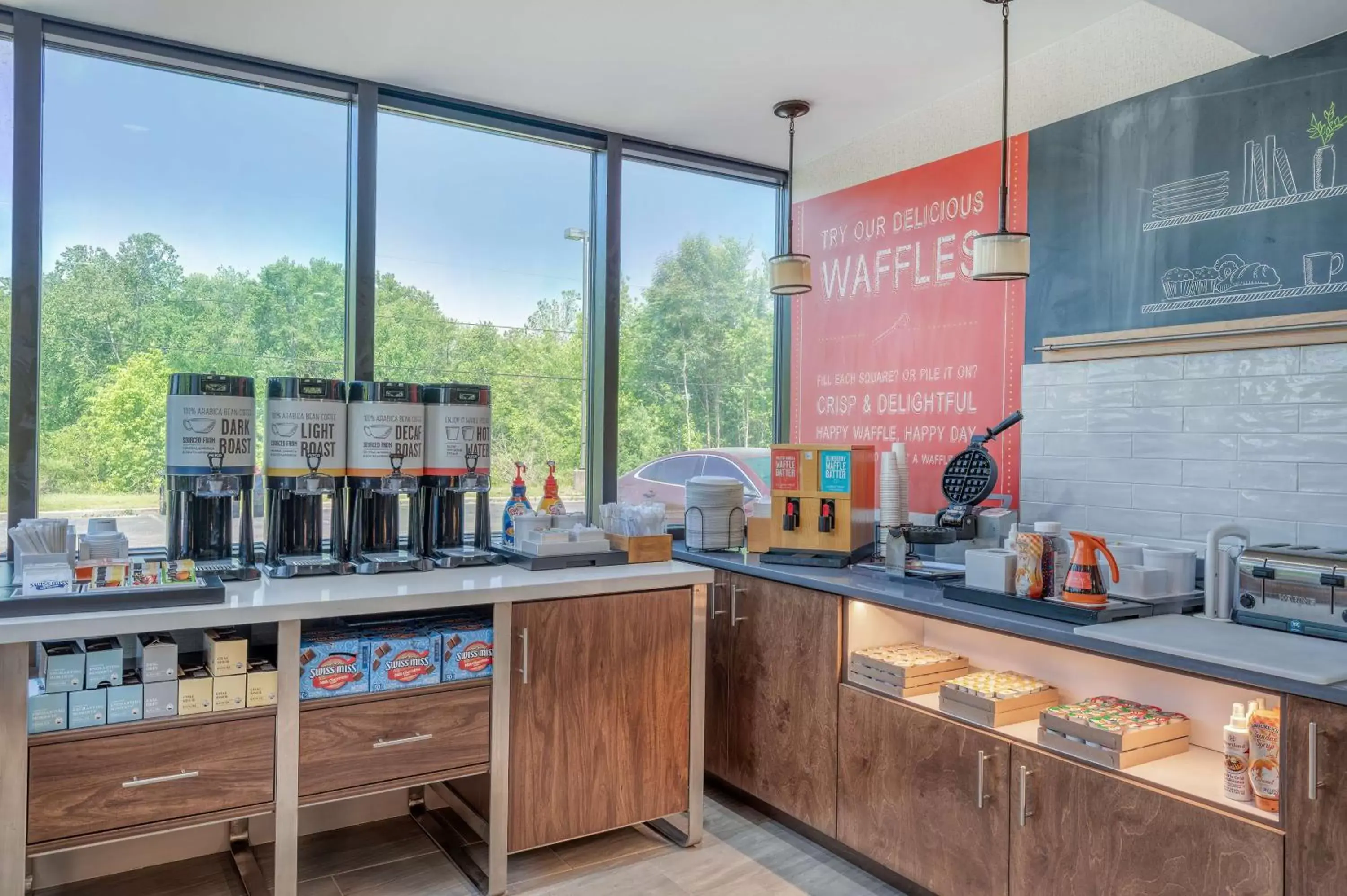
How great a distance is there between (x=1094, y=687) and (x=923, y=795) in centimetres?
56

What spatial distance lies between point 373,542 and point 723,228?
2222 mm

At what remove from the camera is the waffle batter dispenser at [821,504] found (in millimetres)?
3102

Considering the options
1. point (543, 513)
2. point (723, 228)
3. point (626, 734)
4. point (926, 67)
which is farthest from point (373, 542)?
point (926, 67)

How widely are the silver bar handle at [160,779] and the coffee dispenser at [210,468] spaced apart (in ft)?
1.81

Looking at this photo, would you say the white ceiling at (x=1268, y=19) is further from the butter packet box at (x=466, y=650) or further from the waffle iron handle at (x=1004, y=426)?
the butter packet box at (x=466, y=650)

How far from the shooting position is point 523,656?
2.62 m

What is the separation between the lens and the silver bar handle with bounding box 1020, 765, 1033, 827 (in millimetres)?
2195

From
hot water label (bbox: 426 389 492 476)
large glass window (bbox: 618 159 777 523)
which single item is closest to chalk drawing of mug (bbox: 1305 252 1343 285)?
large glass window (bbox: 618 159 777 523)

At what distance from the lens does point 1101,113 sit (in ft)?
9.52

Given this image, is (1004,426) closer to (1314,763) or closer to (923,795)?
(923,795)

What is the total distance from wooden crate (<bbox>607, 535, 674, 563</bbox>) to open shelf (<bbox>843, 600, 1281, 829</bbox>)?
69 cm

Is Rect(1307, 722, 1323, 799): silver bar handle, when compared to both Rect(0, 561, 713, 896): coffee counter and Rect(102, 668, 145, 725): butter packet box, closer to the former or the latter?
Rect(0, 561, 713, 896): coffee counter

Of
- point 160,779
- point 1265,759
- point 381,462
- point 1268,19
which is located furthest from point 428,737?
point 1268,19

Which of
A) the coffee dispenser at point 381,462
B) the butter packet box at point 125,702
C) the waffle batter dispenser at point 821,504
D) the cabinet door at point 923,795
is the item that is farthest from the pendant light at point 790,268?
the butter packet box at point 125,702
